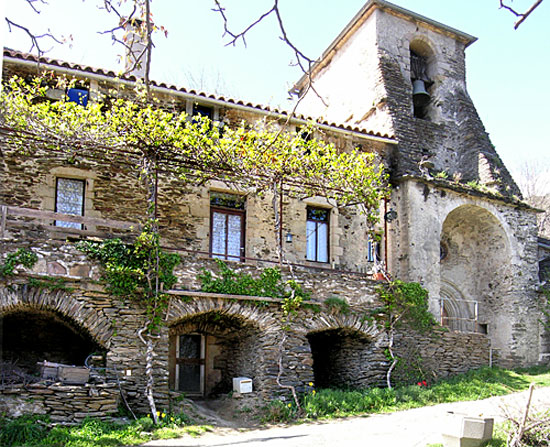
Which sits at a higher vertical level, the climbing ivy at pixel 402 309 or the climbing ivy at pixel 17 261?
the climbing ivy at pixel 17 261

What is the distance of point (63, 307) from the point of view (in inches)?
407

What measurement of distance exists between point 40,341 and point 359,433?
6449mm

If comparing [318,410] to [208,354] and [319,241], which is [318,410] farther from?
[319,241]

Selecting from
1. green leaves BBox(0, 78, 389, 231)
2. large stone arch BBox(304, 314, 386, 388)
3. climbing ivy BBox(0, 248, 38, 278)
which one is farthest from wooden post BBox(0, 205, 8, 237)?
large stone arch BBox(304, 314, 386, 388)

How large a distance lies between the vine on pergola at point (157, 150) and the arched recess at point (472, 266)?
4.66 meters

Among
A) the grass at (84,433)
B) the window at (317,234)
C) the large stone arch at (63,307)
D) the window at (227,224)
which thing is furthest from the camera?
the window at (317,234)

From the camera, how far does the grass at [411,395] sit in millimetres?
11484

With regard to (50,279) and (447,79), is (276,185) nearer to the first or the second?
(50,279)

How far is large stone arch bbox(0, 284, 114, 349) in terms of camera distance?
393 inches

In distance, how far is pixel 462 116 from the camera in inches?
733

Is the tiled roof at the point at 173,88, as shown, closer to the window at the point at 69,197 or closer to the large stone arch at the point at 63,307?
the window at the point at 69,197

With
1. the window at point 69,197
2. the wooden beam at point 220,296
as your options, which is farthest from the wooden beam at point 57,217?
the window at point 69,197

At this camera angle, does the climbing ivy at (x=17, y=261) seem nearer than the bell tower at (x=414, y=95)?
Yes

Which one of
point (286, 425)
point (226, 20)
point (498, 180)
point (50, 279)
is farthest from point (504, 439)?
point (498, 180)
